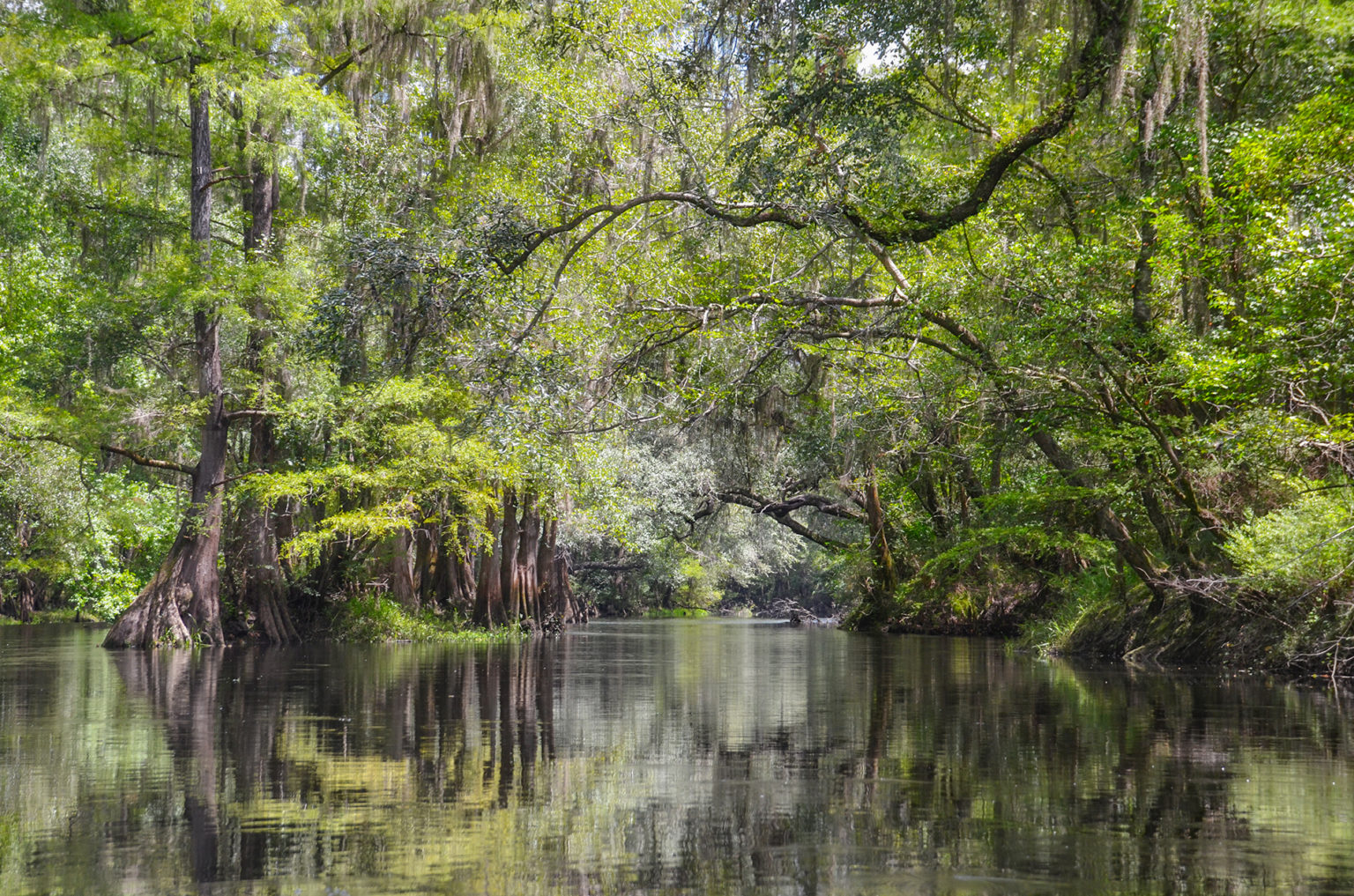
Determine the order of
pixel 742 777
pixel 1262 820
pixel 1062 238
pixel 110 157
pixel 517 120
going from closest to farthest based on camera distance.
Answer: pixel 1262 820 < pixel 742 777 < pixel 1062 238 < pixel 110 157 < pixel 517 120

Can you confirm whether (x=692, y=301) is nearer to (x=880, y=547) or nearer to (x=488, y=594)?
(x=488, y=594)

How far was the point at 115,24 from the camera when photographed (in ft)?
60.3

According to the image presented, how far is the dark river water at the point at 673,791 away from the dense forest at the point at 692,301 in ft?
10.7

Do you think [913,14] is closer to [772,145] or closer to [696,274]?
[772,145]

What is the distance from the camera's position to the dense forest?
10.8 metres

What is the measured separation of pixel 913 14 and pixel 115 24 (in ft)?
46.6

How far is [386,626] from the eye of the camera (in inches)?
902

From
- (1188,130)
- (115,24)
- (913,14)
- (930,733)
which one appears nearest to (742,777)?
(930,733)

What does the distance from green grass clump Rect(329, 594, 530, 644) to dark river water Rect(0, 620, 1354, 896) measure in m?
12.0

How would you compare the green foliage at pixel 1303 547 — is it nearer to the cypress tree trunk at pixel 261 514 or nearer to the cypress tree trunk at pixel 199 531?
the cypress tree trunk at pixel 199 531

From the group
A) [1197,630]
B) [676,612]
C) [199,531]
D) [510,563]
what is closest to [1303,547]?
[1197,630]

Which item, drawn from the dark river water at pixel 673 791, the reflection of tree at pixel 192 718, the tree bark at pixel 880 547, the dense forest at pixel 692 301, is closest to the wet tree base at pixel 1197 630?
the dense forest at pixel 692 301

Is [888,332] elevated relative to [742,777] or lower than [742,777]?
elevated

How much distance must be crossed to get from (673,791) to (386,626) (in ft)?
61.6
